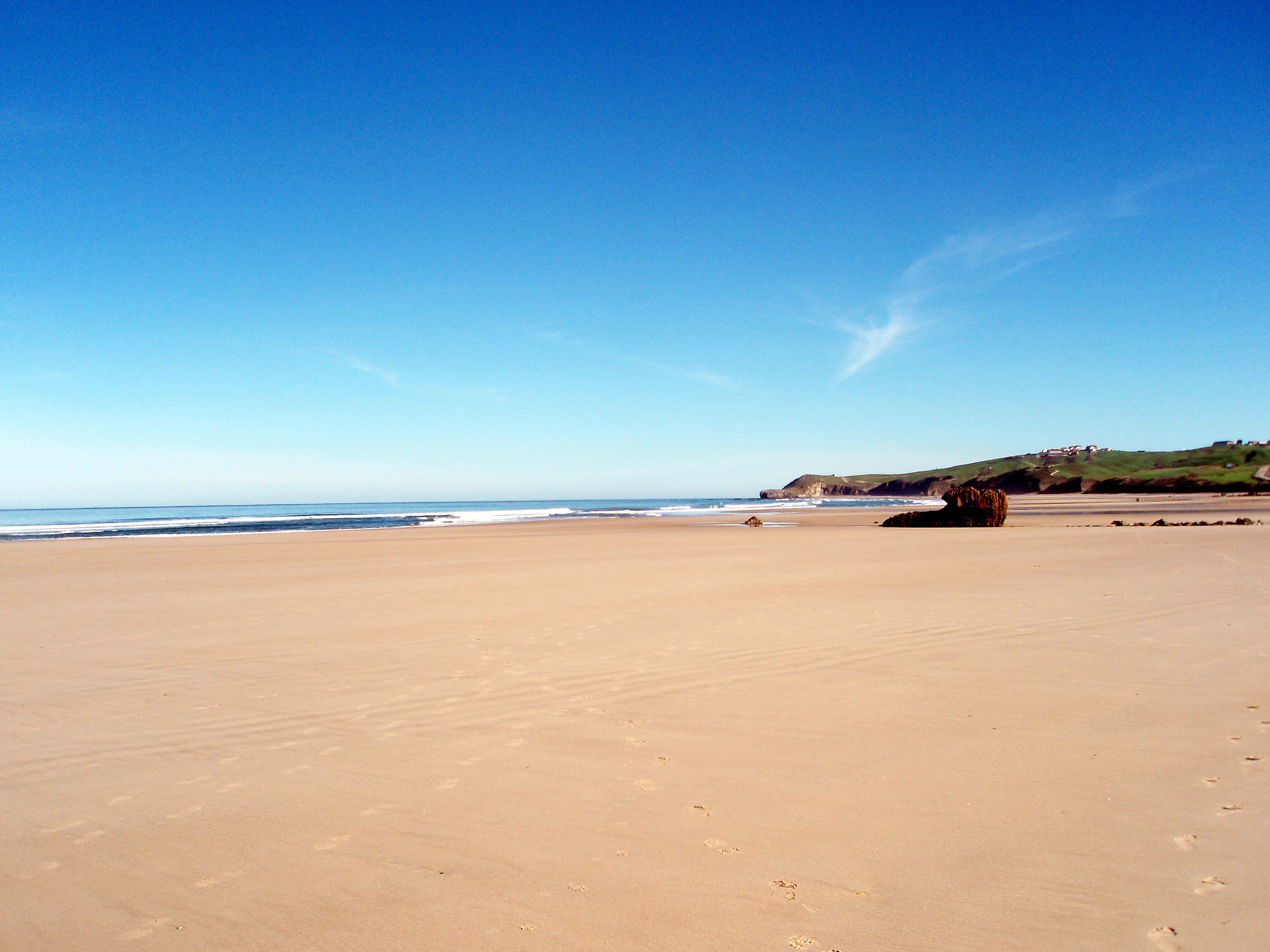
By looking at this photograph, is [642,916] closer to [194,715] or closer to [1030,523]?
[194,715]

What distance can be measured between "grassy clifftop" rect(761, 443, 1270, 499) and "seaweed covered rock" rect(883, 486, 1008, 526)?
26.6 meters

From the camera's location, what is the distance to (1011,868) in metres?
3.04

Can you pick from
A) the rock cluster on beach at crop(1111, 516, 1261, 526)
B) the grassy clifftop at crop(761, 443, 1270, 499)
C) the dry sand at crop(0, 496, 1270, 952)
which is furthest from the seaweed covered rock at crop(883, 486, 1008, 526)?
the grassy clifftop at crop(761, 443, 1270, 499)

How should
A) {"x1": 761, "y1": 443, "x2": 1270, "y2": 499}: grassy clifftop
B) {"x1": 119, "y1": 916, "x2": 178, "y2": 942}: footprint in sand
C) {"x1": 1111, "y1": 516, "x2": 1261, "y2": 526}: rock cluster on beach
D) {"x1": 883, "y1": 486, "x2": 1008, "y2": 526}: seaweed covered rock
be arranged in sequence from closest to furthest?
{"x1": 119, "y1": 916, "x2": 178, "y2": 942}: footprint in sand
{"x1": 1111, "y1": 516, "x2": 1261, "y2": 526}: rock cluster on beach
{"x1": 883, "y1": 486, "x2": 1008, "y2": 526}: seaweed covered rock
{"x1": 761, "y1": 443, "x2": 1270, "y2": 499}: grassy clifftop

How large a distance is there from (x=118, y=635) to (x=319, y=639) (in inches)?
102

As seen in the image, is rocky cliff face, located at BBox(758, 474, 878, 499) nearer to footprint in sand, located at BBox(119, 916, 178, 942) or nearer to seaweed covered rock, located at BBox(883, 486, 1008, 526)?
seaweed covered rock, located at BBox(883, 486, 1008, 526)

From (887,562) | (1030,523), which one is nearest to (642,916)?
(887,562)

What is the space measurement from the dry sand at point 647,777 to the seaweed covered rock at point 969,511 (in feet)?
62.2

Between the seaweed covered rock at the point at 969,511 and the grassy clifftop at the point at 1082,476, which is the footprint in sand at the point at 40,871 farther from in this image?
the grassy clifftop at the point at 1082,476

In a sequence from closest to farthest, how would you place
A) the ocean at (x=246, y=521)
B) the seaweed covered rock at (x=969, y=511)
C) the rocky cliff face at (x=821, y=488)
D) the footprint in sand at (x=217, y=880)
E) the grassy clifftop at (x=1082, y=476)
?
the footprint in sand at (x=217, y=880)
the seaweed covered rock at (x=969, y=511)
the ocean at (x=246, y=521)
the grassy clifftop at (x=1082, y=476)
the rocky cliff face at (x=821, y=488)

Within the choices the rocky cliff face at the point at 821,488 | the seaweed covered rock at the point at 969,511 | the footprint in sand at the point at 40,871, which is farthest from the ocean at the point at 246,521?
the rocky cliff face at the point at 821,488

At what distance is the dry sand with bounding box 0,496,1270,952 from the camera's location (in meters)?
2.77

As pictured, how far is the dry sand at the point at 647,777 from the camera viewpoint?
9.08 ft

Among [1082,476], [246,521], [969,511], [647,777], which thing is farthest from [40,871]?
[1082,476]
